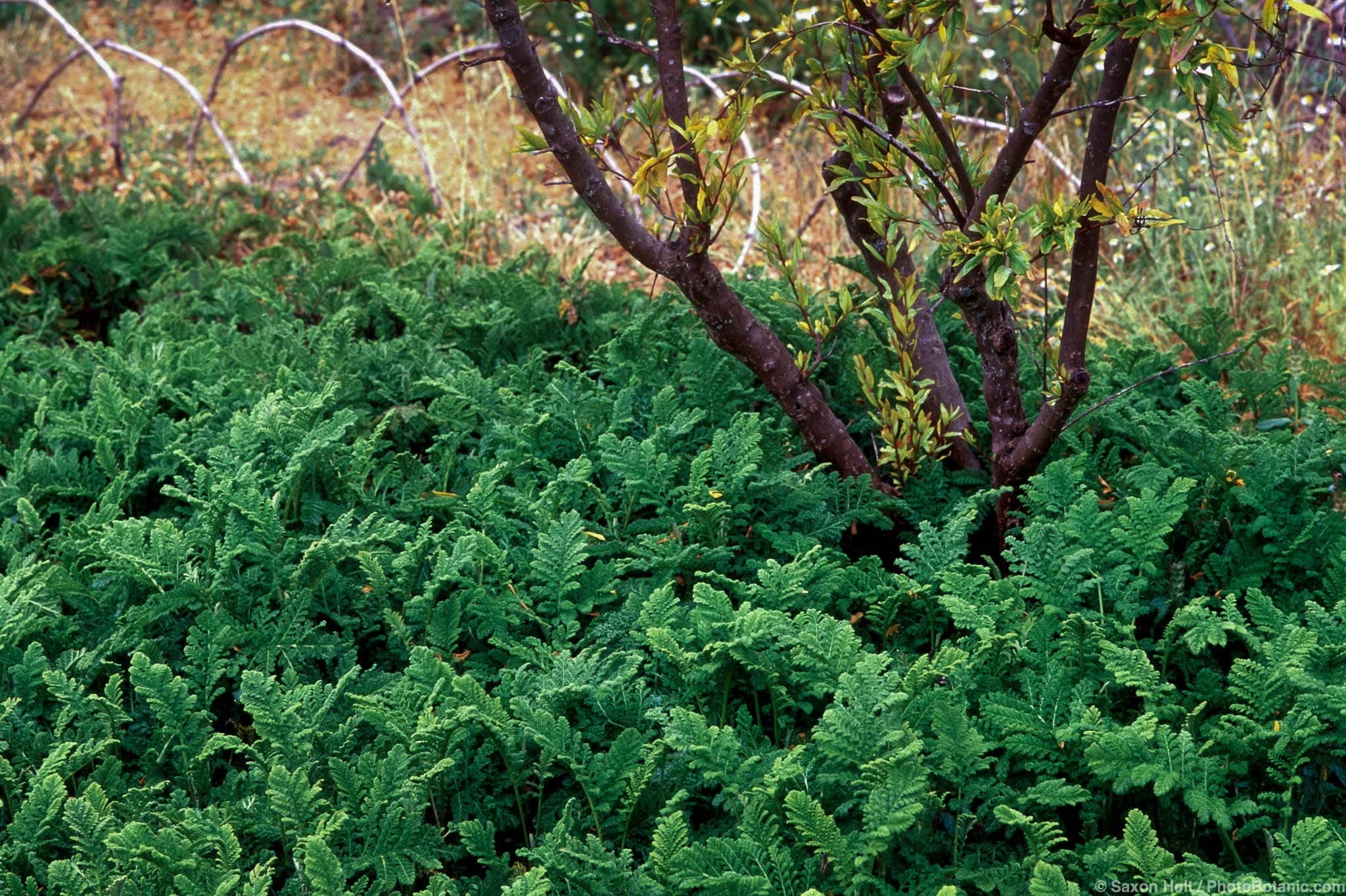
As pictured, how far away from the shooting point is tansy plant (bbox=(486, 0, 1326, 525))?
7.02 ft

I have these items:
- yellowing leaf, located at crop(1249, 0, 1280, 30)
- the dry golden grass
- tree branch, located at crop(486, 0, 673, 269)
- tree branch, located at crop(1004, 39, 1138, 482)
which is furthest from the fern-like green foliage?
yellowing leaf, located at crop(1249, 0, 1280, 30)

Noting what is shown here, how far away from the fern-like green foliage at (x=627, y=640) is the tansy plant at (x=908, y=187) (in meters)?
0.16

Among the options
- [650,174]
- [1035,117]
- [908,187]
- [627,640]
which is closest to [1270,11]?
[1035,117]

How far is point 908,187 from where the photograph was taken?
251 centimetres

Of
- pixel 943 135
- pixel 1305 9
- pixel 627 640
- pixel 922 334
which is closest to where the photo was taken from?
pixel 1305 9

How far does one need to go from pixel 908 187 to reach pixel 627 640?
1.13 meters

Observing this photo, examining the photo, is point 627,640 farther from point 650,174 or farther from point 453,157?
point 453,157

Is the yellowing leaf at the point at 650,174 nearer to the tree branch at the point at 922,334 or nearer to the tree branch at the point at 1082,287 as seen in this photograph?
the tree branch at the point at 922,334

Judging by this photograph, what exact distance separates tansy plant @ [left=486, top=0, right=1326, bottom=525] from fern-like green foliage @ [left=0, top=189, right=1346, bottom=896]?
157 millimetres

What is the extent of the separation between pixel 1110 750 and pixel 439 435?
173 cm

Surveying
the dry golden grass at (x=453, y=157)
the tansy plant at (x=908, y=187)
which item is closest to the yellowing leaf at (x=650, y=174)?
the tansy plant at (x=908, y=187)

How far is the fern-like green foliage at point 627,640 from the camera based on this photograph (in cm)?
183

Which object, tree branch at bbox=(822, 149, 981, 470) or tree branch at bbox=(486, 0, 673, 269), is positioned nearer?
tree branch at bbox=(486, 0, 673, 269)

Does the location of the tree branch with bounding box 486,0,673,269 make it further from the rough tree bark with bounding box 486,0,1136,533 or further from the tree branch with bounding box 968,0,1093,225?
the tree branch with bounding box 968,0,1093,225
